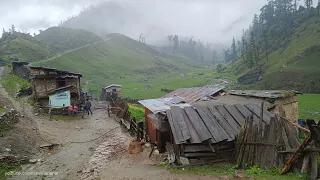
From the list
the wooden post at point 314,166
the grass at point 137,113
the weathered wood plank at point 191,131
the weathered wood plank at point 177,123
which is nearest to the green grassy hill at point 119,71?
the grass at point 137,113

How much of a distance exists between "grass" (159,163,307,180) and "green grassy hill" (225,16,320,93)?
162 feet

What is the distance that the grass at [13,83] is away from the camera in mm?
31812

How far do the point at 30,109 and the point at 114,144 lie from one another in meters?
13.0

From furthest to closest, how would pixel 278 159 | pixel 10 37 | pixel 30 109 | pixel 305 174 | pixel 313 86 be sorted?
pixel 10 37 → pixel 313 86 → pixel 30 109 → pixel 278 159 → pixel 305 174

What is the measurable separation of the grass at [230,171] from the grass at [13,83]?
27.1 m

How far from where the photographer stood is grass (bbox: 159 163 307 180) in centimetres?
888

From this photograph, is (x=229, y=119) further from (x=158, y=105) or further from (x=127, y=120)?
(x=127, y=120)

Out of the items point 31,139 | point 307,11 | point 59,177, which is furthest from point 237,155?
point 307,11

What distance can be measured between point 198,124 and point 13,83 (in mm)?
32112

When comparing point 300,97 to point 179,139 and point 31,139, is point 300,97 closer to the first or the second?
point 179,139

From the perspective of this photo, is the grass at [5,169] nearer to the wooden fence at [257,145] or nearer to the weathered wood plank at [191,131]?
the weathered wood plank at [191,131]

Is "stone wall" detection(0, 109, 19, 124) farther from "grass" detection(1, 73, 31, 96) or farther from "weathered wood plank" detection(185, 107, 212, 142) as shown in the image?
"weathered wood plank" detection(185, 107, 212, 142)

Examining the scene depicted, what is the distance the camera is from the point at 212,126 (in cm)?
1267

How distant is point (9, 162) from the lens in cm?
1330
